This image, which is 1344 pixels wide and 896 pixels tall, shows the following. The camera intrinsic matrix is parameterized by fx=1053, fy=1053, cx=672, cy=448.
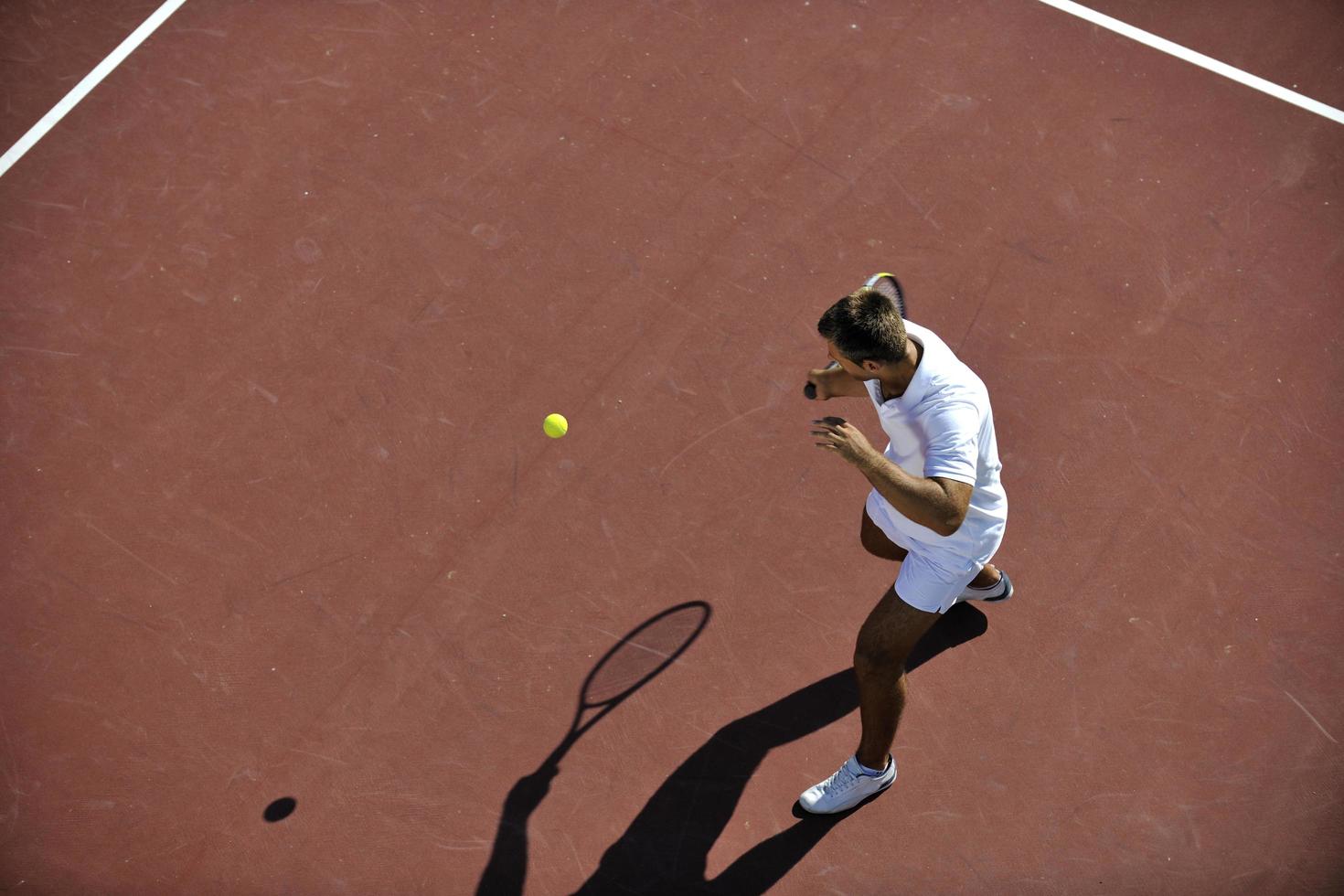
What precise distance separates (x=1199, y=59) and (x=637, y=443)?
16.4 feet

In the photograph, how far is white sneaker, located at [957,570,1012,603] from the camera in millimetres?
5590

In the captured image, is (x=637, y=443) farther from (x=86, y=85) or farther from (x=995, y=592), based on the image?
(x=86, y=85)

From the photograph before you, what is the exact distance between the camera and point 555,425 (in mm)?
6113

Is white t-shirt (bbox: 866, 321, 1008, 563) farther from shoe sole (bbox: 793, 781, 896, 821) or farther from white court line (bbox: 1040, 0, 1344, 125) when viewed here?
white court line (bbox: 1040, 0, 1344, 125)

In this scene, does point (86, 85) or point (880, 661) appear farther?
point (86, 85)

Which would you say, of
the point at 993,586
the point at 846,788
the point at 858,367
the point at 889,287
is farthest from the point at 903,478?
the point at 846,788

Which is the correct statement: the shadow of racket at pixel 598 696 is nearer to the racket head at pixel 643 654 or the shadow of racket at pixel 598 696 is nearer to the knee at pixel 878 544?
the racket head at pixel 643 654

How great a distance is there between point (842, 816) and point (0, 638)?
4597 mm

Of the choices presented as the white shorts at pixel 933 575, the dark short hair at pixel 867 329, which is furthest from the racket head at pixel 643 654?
the dark short hair at pixel 867 329

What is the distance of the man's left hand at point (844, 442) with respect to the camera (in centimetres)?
435

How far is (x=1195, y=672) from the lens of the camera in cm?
566

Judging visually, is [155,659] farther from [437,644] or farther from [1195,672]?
[1195,672]

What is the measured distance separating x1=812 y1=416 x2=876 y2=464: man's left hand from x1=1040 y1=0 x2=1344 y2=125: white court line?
5.01m

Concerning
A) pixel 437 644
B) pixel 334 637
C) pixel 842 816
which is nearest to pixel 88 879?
pixel 334 637
